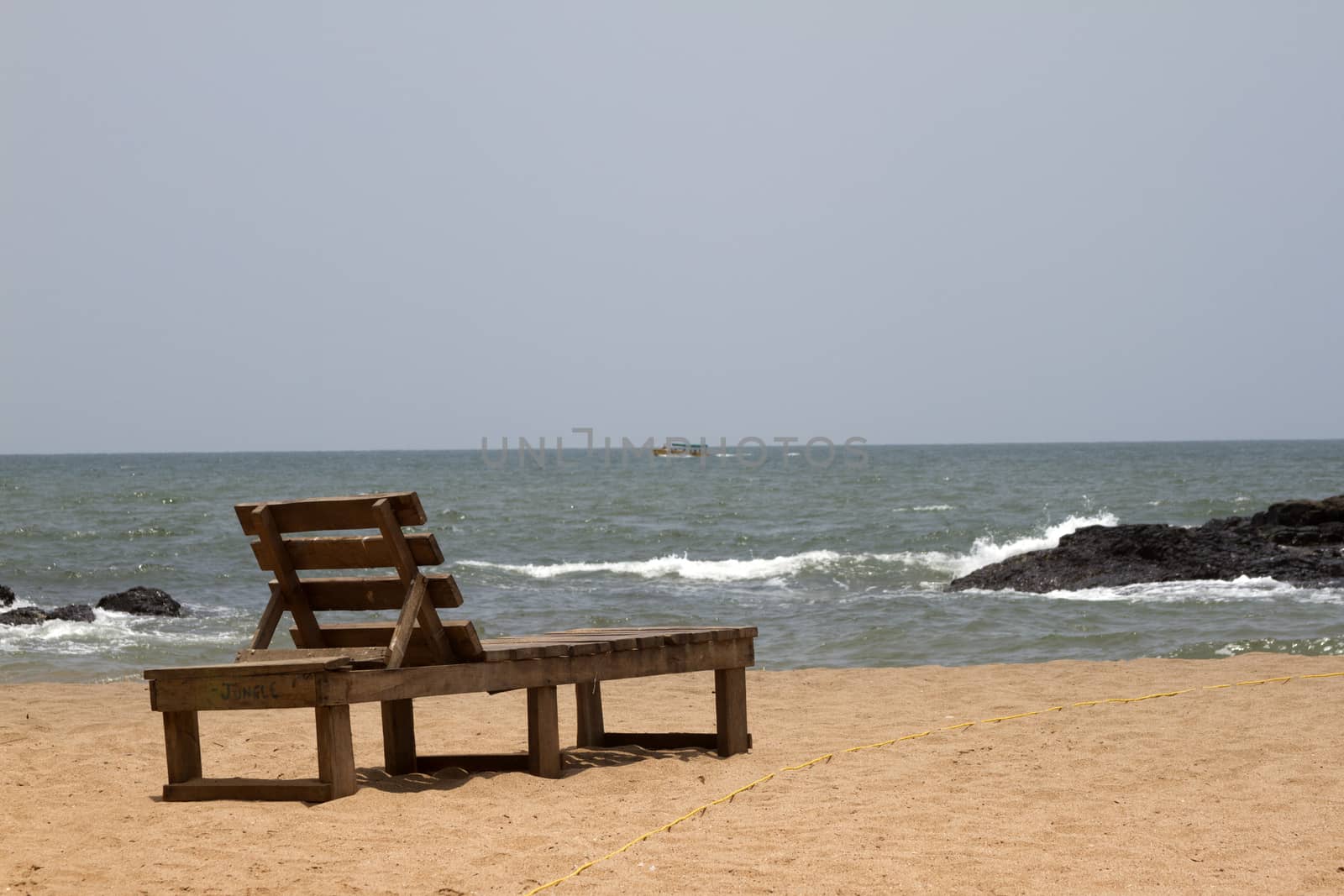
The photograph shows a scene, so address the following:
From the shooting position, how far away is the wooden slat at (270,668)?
18.1 feet

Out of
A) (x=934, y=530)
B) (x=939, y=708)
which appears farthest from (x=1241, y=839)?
(x=934, y=530)

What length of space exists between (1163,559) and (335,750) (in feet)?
47.7

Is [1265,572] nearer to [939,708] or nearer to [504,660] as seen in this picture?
[939,708]

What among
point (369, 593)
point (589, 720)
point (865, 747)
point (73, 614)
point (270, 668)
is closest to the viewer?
point (270, 668)

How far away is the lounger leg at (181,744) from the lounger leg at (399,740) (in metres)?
0.91

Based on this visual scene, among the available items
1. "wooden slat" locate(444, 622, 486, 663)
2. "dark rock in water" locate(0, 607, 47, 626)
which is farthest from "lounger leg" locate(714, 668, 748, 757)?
"dark rock in water" locate(0, 607, 47, 626)

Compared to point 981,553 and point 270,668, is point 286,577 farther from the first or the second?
point 981,553

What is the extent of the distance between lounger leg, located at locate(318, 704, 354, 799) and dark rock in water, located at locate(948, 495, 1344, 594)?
43.3 ft

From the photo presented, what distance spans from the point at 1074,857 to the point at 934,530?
26.3 metres

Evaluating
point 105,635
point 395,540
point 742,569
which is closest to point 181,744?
point 395,540

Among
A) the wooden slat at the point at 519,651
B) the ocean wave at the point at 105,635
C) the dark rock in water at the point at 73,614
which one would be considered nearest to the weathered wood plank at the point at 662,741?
the wooden slat at the point at 519,651

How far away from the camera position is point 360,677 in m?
5.65

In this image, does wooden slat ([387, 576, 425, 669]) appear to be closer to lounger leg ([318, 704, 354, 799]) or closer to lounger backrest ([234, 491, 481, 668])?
lounger backrest ([234, 491, 481, 668])

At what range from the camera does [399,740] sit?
259 inches
